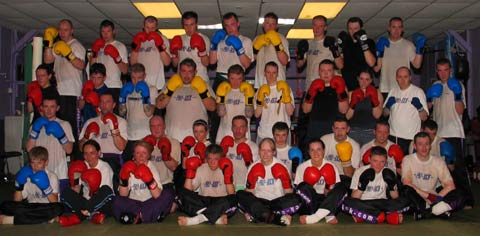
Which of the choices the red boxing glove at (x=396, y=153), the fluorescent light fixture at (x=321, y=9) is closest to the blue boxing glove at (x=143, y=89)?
the red boxing glove at (x=396, y=153)

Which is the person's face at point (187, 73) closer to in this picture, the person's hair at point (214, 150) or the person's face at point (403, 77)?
the person's hair at point (214, 150)

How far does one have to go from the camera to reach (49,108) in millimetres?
5742

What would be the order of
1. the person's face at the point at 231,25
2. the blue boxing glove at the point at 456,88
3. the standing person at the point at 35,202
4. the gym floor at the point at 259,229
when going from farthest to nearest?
the person's face at the point at 231,25 → the blue boxing glove at the point at 456,88 → the standing person at the point at 35,202 → the gym floor at the point at 259,229

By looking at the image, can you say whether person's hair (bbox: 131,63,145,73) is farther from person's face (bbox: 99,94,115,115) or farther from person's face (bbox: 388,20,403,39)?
person's face (bbox: 388,20,403,39)

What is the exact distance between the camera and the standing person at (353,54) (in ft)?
20.9

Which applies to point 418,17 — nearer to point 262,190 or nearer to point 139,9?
point 139,9

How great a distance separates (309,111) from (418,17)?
5.11m

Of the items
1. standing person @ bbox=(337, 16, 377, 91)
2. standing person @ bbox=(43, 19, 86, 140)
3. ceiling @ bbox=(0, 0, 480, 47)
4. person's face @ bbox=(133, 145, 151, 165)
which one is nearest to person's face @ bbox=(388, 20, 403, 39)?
standing person @ bbox=(337, 16, 377, 91)

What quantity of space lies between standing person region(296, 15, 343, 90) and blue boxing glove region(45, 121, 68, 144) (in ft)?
9.52

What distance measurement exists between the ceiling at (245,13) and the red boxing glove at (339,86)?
3482 millimetres

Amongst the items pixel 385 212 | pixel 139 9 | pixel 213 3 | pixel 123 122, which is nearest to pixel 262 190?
pixel 385 212

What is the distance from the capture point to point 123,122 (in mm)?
6035

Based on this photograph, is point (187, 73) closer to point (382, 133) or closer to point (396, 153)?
point (382, 133)

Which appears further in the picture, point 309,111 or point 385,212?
point 309,111
